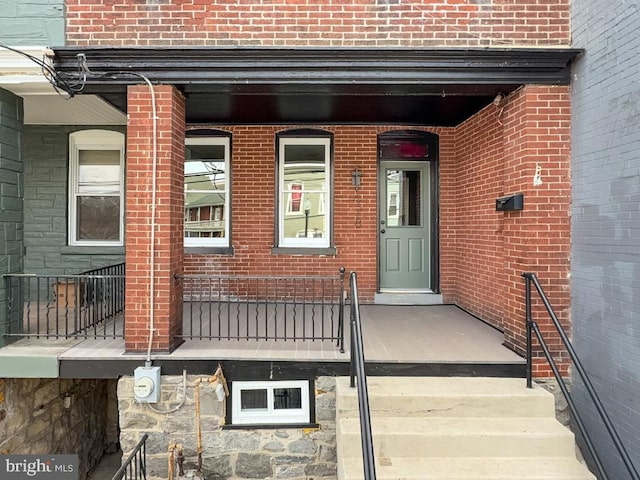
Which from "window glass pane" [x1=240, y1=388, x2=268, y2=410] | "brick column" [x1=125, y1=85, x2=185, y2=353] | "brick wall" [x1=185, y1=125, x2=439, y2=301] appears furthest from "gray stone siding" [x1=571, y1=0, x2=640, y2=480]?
"brick column" [x1=125, y1=85, x2=185, y2=353]

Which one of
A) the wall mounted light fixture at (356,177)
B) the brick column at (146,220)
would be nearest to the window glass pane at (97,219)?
the brick column at (146,220)

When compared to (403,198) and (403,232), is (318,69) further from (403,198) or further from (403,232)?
(403,232)

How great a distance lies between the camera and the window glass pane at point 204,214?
21.4ft

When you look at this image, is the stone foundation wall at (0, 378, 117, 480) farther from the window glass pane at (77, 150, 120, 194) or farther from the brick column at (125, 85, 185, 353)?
the window glass pane at (77, 150, 120, 194)

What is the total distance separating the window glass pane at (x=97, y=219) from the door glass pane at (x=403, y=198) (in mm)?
4547

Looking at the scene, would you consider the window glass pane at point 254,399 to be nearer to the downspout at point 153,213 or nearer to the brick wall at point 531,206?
the downspout at point 153,213

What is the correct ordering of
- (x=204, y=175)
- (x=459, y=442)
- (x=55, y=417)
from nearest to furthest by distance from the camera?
(x=459, y=442), (x=55, y=417), (x=204, y=175)

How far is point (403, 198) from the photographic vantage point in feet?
21.6

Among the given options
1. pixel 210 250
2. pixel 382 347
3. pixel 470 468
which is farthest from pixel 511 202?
pixel 210 250

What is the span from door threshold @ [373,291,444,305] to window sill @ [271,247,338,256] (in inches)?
40.3

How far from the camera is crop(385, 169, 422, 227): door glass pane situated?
21.5ft

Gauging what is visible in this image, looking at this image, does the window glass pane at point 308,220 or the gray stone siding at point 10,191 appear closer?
the gray stone siding at point 10,191

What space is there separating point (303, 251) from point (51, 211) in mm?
4166

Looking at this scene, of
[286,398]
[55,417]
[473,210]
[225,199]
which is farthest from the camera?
[225,199]
